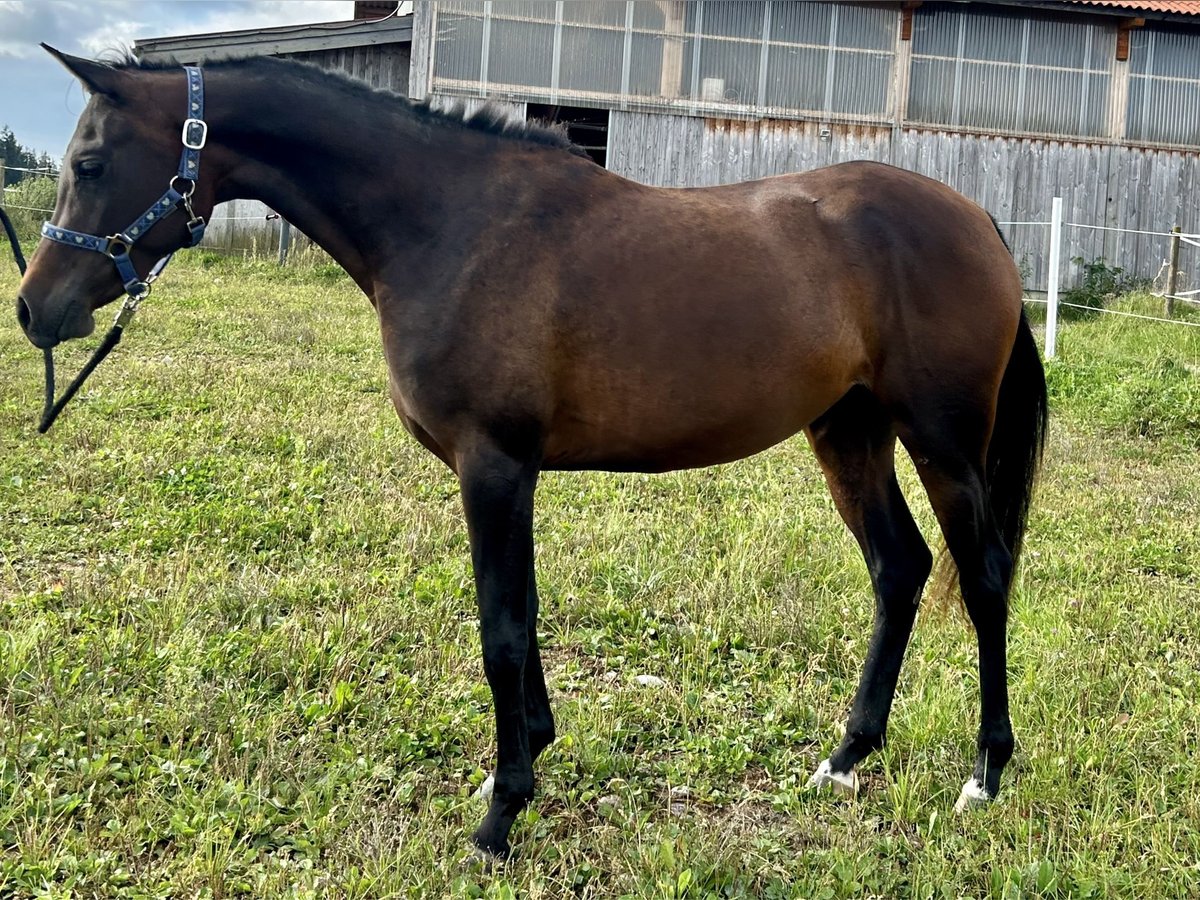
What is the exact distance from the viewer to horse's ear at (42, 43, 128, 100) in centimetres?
245

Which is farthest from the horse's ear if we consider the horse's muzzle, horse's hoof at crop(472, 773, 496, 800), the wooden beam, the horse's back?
the wooden beam

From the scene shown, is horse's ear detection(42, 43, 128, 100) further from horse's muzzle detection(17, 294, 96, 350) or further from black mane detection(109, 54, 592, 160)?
horse's muzzle detection(17, 294, 96, 350)

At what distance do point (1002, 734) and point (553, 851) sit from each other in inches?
57.4

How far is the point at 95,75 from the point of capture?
2473 millimetres

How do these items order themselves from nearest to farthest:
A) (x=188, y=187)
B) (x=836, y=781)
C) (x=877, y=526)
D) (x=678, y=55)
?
1. (x=188, y=187)
2. (x=836, y=781)
3. (x=877, y=526)
4. (x=678, y=55)

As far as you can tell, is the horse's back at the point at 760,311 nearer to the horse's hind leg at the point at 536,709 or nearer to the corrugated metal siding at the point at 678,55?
the horse's hind leg at the point at 536,709

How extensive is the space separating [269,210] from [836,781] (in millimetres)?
14611

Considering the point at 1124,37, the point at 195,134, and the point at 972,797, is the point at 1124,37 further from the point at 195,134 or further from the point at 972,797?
the point at 195,134

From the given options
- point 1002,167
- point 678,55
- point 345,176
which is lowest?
point 345,176

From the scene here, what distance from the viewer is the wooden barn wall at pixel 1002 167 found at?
50.7 ft

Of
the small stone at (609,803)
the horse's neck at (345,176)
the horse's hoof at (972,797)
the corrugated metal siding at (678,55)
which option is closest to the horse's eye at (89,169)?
the horse's neck at (345,176)

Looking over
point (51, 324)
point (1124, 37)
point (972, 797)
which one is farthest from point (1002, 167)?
point (51, 324)

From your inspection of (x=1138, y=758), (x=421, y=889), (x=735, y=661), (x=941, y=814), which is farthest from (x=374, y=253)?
(x=1138, y=758)

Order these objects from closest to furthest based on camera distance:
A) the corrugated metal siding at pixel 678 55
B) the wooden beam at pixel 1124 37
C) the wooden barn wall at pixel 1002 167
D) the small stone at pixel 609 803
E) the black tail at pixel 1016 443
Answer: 1. the small stone at pixel 609 803
2. the black tail at pixel 1016 443
3. the corrugated metal siding at pixel 678 55
4. the wooden barn wall at pixel 1002 167
5. the wooden beam at pixel 1124 37
